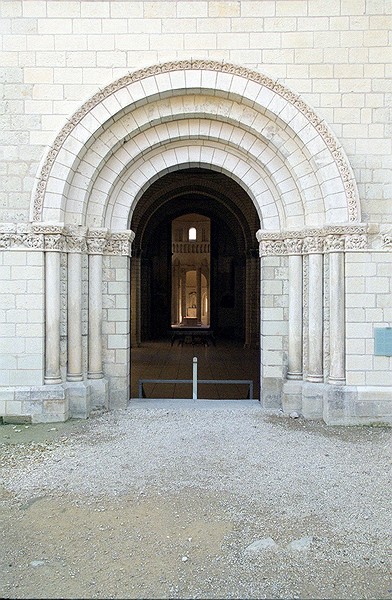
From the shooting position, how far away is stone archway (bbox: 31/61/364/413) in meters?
6.43

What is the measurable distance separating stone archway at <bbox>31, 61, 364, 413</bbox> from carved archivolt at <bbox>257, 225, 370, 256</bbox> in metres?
0.02

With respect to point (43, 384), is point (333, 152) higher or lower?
higher

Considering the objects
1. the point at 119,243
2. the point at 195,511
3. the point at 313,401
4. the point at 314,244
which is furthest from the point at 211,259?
the point at 195,511

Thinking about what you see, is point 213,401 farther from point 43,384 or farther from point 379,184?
point 379,184

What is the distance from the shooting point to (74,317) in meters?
6.75

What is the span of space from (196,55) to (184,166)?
1.71 meters

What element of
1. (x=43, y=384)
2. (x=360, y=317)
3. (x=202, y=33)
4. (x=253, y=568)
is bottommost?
(x=253, y=568)

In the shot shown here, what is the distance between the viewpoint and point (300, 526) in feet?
11.8

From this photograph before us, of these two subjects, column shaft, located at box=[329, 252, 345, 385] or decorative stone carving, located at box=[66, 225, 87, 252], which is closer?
column shaft, located at box=[329, 252, 345, 385]

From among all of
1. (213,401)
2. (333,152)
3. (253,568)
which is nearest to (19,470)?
(253,568)

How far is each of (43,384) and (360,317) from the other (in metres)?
4.96

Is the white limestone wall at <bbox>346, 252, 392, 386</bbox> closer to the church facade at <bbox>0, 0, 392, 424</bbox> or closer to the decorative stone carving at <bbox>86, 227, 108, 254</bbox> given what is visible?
the church facade at <bbox>0, 0, 392, 424</bbox>

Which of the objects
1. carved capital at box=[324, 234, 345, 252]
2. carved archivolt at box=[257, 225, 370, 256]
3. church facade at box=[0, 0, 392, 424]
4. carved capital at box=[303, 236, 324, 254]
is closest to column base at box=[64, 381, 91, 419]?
church facade at box=[0, 0, 392, 424]

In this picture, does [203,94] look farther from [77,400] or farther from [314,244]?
[77,400]
